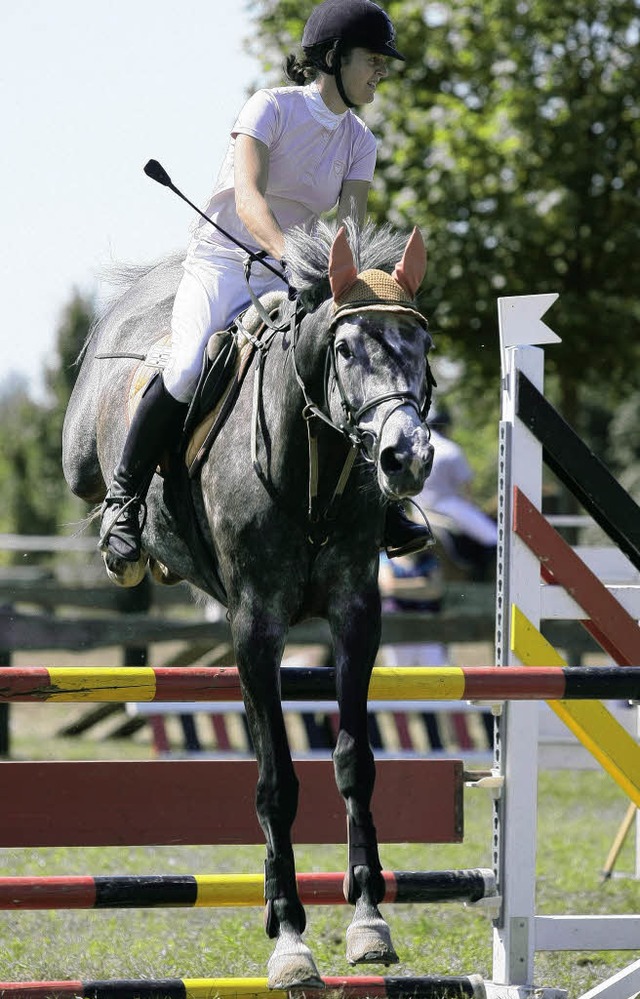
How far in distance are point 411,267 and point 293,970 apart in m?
1.82

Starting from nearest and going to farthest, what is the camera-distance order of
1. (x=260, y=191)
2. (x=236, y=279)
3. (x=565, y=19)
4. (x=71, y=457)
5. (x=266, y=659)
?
(x=266, y=659), (x=260, y=191), (x=236, y=279), (x=71, y=457), (x=565, y=19)

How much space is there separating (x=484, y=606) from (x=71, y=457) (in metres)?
7.19

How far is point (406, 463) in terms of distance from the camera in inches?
138

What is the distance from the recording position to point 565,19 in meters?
14.5

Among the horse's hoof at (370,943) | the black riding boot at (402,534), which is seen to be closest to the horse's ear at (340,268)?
the black riding boot at (402,534)

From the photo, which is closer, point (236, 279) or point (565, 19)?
point (236, 279)

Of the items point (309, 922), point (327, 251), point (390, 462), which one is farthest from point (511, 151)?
point (390, 462)

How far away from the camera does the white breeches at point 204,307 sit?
15.5 ft

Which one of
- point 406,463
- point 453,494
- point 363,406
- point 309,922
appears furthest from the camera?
point 453,494

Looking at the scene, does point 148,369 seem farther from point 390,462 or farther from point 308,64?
point 390,462

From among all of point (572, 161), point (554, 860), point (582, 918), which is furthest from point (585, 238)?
point (582, 918)

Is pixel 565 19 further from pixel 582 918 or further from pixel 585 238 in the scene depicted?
pixel 582 918

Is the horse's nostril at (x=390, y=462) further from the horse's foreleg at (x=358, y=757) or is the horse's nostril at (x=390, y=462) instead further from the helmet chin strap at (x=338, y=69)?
the helmet chin strap at (x=338, y=69)

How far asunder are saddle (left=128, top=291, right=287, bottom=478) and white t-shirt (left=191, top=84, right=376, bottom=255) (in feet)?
1.12
